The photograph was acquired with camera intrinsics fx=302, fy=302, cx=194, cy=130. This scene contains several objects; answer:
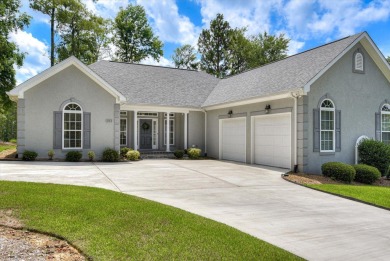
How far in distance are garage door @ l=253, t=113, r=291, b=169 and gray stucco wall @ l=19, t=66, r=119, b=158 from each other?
297 inches

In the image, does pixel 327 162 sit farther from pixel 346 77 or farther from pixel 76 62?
pixel 76 62

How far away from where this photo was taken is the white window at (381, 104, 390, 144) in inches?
587

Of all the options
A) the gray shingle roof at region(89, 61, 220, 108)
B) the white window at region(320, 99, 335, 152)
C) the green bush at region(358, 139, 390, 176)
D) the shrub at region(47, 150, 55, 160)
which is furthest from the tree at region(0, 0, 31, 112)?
the green bush at region(358, 139, 390, 176)

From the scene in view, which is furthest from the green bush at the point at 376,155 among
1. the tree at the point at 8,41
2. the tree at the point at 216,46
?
the tree at the point at 216,46

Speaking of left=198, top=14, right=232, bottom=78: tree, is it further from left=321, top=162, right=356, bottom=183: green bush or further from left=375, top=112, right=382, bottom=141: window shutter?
left=321, top=162, right=356, bottom=183: green bush

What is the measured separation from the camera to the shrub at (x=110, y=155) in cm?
1566

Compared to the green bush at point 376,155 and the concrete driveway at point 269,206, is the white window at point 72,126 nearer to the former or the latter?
the concrete driveway at point 269,206

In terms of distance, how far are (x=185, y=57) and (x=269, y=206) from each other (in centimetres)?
4016

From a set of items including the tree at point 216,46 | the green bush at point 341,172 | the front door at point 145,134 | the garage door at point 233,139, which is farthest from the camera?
the tree at point 216,46

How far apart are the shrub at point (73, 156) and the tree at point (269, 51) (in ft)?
99.8

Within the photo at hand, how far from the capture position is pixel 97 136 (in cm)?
1597

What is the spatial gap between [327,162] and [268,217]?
7826 millimetres

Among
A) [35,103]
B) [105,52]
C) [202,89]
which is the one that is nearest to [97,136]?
[35,103]

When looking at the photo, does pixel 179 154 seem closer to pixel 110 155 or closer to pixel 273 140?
pixel 110 155
